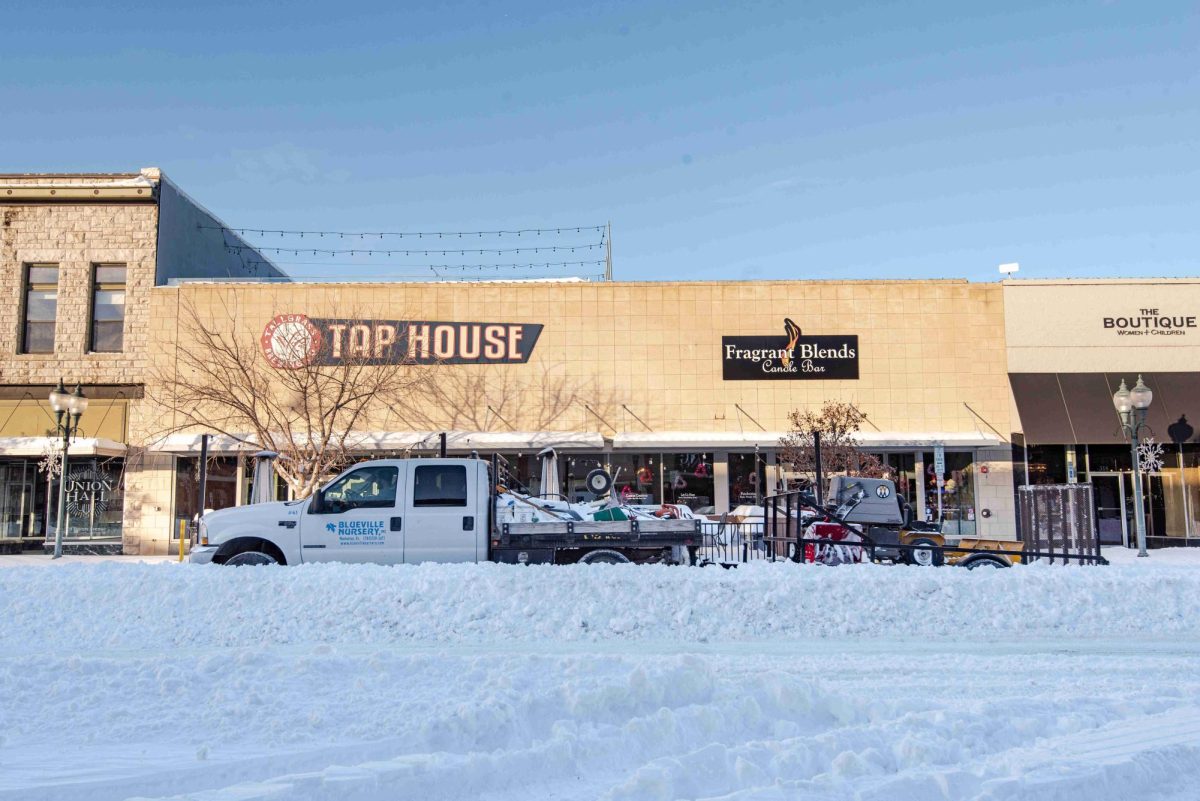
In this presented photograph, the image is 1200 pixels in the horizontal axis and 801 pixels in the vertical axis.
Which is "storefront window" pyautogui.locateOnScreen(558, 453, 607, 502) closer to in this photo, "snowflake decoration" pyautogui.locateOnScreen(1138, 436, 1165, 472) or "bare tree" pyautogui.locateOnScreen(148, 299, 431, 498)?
"bare tree" pyautogui.locateOnScreen(148, 299, 431, 498)

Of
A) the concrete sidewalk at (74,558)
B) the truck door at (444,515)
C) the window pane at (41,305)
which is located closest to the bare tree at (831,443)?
the truck door at (444,515)

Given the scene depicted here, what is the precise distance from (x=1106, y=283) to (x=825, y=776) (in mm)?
27934

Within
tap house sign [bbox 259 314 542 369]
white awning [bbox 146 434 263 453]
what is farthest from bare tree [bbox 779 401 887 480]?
white awning [bbox 146 434 263 453]

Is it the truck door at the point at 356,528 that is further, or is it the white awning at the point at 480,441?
the white awning at the point at 480,441

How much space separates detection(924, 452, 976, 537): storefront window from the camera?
2836 cm

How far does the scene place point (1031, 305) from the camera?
2883 cm

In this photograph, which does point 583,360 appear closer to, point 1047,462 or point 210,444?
point 210,444

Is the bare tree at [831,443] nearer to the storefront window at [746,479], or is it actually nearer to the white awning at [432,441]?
the storefront window at [746,479]

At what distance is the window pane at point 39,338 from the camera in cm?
2858

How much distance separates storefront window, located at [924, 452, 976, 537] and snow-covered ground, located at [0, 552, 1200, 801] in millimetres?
16428

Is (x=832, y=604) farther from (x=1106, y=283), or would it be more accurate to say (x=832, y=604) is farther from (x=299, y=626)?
(x=1106, y=283)

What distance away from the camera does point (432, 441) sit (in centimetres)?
2742

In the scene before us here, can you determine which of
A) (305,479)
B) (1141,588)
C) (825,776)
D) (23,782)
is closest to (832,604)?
(1141,588)

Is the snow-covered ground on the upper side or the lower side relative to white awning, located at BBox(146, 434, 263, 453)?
lower
